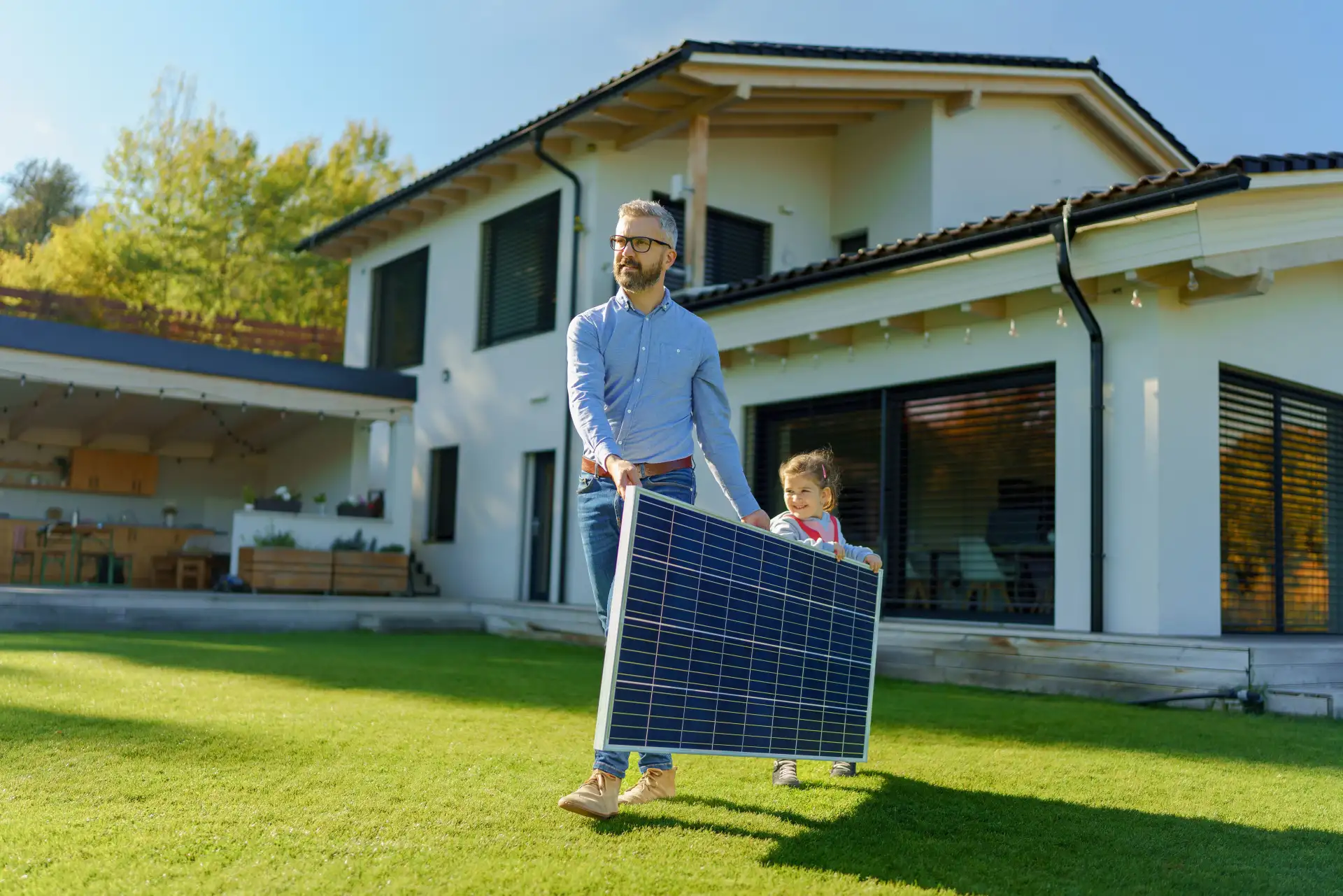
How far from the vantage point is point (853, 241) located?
589 inches

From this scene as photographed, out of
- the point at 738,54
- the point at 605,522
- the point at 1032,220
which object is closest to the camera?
the point at 605,522

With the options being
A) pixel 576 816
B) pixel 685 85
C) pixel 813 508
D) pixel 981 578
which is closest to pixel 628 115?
pixel 685 85

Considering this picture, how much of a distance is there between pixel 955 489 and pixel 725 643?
681cm

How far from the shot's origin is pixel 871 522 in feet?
34.8

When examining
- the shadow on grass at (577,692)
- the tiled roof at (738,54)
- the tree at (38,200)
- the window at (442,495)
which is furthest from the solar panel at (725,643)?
the tree at (38,200)

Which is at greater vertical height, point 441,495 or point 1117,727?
point 441,495

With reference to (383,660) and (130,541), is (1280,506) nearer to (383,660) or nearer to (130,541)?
(383,660)

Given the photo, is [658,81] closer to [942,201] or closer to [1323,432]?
[942,201]

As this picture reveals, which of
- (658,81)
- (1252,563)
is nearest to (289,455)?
(658,81)

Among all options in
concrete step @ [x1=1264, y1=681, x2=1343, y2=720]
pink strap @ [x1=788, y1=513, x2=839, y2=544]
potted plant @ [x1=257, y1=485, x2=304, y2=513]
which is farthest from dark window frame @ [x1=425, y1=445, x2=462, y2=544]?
pink strap @ [x1=788, y1=513, x2=839, y2=544]

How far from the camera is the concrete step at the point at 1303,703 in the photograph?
22.1ft

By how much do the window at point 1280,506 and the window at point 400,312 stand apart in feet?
37.9

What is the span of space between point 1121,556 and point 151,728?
6568 millimetres

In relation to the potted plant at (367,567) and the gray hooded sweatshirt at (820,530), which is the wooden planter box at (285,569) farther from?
the gray hooded sweatshirt at (820,530)
